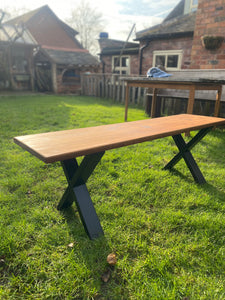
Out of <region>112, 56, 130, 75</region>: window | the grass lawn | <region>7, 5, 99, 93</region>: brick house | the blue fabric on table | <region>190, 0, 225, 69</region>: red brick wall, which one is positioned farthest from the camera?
<region>7, 5, 99, 93</region>: brick house

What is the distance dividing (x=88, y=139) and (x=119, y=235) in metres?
0.80

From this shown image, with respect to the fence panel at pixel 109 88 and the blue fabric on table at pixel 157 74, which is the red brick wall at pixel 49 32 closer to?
the fence panel at pixel 109 88

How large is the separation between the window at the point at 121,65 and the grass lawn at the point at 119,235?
12062mm

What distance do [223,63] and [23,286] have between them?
23.8 feet

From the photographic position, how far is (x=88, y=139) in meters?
1.65

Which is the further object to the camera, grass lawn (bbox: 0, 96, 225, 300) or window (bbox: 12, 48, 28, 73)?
window (bbox: 12, 48, 28, 73)

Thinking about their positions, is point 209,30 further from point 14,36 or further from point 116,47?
point 14,36

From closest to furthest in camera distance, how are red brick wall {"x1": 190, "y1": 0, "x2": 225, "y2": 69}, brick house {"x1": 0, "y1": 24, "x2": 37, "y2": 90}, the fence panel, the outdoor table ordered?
the outdoor table → red brick wall {"x1": 190, "y1": 0, "x2": 225, "y2": 69} → the fence panel → brick house {"x1": 0, "y1": 24, "x2": 37, "y2": 90}

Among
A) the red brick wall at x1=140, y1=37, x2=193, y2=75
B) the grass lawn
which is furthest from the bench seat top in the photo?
the red brick wall at x1=140, y1=37, x2=193, y2=75

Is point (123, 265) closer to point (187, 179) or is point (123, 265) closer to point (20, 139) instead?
point (20, 139)

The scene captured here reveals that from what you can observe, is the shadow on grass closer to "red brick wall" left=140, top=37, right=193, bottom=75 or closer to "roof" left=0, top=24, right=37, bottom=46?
"red brick wall" left=140, top=37, right=193, bottom=75

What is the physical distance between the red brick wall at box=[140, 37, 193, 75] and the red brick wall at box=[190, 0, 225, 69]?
118 inches

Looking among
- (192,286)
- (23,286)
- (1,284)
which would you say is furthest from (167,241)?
(1,284)

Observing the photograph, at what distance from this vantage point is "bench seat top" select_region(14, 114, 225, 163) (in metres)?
1.34
